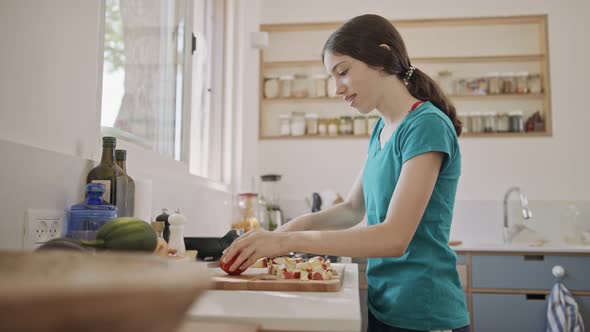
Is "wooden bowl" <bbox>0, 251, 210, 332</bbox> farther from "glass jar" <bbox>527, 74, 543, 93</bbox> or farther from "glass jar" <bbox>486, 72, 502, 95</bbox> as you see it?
"glass jar" <bbox>527, 74, 543, 93</bbox>

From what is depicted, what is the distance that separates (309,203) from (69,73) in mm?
2980

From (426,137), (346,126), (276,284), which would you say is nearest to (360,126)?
(346,126)

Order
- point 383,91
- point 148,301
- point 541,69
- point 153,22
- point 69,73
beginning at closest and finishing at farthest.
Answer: point 148,301
point 69,73
point 383,91
point 153,22
point 541,69

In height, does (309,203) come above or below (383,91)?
below

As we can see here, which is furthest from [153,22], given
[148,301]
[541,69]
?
[541,69]

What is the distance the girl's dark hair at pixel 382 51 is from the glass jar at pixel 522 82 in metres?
2.78

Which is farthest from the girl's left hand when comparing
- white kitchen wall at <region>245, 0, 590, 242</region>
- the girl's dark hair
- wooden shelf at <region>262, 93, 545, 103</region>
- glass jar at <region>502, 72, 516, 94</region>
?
glass jar at <region>502, 72, 516, 94</region>

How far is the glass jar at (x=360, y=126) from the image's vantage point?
396cm

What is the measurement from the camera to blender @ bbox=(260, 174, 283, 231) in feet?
10.8

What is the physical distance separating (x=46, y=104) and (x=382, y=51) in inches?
32.0

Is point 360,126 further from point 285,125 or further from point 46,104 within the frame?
point 46,104

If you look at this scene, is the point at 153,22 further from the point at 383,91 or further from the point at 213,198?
the point at 383,91

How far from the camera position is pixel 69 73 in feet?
3.46

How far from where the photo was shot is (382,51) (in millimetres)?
1338
